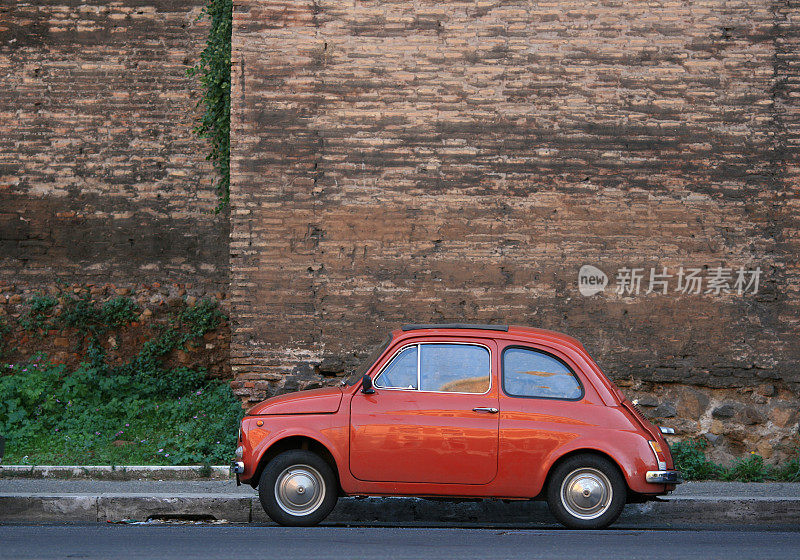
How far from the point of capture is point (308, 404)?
6941 millimetres

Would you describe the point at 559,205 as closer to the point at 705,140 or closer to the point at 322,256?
the point at 705,140

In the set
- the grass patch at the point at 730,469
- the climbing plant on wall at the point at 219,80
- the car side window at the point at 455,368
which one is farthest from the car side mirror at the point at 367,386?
the climbing plant on wall at the point at 219,80

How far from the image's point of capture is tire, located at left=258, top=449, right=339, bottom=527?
684cm

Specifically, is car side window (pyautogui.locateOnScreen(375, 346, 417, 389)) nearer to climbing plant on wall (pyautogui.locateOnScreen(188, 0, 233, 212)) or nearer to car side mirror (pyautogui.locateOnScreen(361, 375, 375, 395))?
car side mirror (pyautogui.locateOnScreen(361, 375, 375, 395))

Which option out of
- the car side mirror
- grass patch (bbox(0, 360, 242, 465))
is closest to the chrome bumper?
the car side mirror

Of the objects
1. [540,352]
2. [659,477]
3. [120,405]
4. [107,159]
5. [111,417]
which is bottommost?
[111,417]

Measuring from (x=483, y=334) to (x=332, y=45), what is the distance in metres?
4.34

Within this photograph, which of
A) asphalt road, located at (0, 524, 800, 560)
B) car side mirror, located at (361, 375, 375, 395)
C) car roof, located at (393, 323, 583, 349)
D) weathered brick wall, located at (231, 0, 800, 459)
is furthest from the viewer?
weathered brick wall, located at (231, 0, 800, 459)

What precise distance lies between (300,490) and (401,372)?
117 cm

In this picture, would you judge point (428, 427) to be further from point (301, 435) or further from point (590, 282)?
point (590, 282)

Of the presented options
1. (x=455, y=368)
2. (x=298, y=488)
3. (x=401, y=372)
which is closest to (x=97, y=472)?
(x=298, y=488)

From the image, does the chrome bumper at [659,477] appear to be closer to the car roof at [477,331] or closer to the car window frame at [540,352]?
the car window frame at [540,352]

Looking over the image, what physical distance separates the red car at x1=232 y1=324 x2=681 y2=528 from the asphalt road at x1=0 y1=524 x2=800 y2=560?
0.30 metres

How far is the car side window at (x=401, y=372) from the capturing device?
6.92 m
